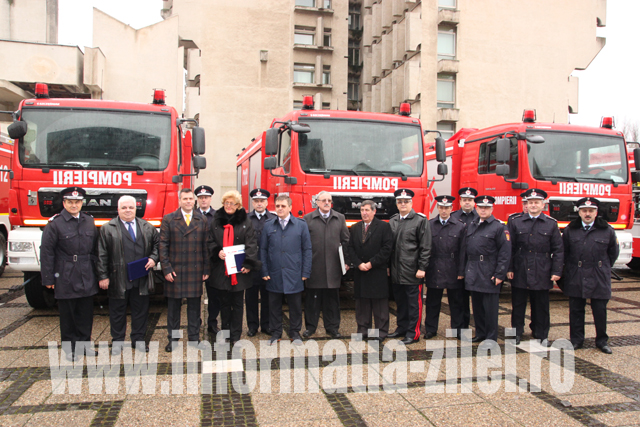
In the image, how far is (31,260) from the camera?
22.1 ft

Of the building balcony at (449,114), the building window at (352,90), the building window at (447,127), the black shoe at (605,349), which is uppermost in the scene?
the building window at (352,90)

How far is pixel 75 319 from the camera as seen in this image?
18.1ft

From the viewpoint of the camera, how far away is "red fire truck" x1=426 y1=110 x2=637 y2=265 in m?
8.60

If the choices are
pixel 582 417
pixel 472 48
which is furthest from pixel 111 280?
pixel 472 48

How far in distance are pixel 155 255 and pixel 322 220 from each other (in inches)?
80.3

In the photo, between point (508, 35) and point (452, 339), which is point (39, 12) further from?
point (452, 339)

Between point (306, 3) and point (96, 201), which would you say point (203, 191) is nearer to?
point (96, 201)

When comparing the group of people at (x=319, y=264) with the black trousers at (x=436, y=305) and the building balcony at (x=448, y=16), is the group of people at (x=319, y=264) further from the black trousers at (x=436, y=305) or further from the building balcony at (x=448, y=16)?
the building balcony at (x=448, y=16)

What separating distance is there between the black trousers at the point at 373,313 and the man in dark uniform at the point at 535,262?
1.57 m

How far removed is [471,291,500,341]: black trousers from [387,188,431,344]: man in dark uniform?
709 mm

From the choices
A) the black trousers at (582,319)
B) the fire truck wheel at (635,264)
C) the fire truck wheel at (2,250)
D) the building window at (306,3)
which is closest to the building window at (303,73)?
the building window at (306,3)

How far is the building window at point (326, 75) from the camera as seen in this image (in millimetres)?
30016

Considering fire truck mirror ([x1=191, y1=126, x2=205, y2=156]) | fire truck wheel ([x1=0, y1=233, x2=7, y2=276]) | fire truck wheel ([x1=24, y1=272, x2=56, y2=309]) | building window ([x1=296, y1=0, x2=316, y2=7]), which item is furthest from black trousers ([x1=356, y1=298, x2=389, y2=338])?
building window ([x1=296, y1=0, x2=316, y2=7])

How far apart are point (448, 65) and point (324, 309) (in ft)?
67.6
